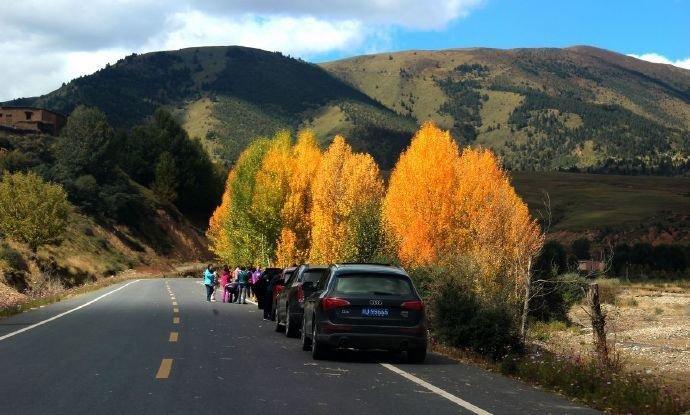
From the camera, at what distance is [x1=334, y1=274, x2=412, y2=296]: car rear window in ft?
45.6

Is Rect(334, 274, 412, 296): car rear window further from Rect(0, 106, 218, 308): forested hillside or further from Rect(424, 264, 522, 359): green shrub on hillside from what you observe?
Rect(0, 106, 218, 308): forested hillside

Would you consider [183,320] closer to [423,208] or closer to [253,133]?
[423,208]

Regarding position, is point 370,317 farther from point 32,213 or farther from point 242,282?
point 32,213

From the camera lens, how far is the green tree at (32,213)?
71.8 meters

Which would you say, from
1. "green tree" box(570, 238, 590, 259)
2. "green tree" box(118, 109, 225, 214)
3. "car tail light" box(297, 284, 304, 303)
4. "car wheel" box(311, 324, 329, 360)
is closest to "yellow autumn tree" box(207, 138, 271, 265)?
"car tail light" box(297, 284, 304, 303)

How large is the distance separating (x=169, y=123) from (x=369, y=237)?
9449cm

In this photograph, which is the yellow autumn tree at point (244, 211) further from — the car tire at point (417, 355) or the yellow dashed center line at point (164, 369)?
the yellow dashed center line at point (164, 369)

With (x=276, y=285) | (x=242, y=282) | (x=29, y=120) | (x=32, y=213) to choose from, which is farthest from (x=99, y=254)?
→ (x=276, y=285)

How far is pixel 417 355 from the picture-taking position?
14039 mm

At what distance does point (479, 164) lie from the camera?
47.3 m

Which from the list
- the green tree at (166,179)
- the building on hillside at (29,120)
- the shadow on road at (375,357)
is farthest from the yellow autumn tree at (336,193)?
the building on hillside at (29,120)

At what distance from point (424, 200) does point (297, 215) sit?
10.8 meters

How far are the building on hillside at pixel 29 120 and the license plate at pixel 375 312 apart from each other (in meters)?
119

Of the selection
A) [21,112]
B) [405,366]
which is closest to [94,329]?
[405,366]
